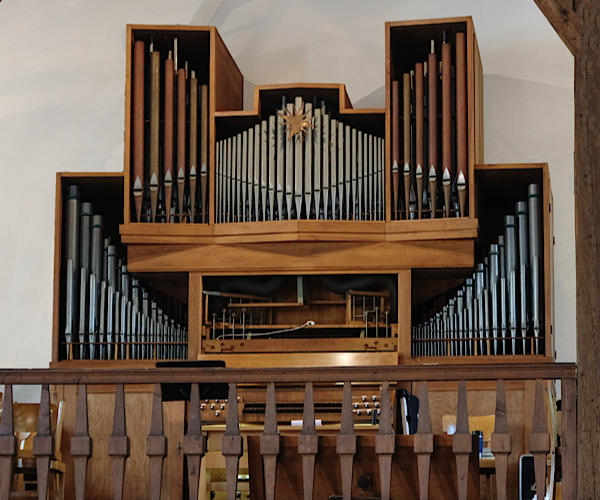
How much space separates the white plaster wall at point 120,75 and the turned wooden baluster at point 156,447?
5312 millimetres

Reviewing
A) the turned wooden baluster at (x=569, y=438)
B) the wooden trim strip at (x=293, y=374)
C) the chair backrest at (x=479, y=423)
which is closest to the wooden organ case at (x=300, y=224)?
the chair backrest at (x=479, y=423)

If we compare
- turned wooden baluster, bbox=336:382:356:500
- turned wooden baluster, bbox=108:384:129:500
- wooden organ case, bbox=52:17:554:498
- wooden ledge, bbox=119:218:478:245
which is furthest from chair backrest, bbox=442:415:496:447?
turned wooden baluster, bbox=108:384:129:500

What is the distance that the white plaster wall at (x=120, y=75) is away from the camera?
12.2 m

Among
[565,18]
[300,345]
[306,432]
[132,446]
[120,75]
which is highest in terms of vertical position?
[120,75]

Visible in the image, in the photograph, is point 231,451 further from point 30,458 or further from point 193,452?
point 30,458

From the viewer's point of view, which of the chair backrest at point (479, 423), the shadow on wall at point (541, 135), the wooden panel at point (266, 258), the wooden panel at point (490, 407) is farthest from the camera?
the shadow on wall at point (541, 135)

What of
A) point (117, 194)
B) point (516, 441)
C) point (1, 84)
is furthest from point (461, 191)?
point (1, 84)

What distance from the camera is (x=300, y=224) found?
10914mm

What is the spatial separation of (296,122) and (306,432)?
471 cm

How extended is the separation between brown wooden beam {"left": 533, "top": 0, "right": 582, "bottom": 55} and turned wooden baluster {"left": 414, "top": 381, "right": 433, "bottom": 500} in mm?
2104

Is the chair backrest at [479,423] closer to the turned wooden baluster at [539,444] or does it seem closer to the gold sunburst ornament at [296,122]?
the gold sunburst ornament at [296,122]

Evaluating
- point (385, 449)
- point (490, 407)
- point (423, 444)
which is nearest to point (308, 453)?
point (385, 449)

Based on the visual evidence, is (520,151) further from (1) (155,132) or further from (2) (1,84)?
(2) (1,84)

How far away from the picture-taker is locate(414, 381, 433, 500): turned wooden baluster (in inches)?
273
